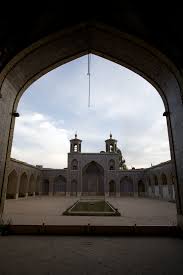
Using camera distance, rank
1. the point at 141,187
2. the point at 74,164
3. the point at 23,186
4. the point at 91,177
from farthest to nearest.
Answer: the point at 91,177 → the point at 74,164 → the point at 141,187 → the point at 23,186

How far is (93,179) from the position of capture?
3297 centimetres

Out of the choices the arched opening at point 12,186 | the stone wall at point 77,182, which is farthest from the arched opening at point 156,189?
the arched opening at point 12,186

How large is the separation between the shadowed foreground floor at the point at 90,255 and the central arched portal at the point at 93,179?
27395mm

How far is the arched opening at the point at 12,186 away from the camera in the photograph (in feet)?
74.1

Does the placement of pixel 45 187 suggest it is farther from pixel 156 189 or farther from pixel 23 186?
pixel 156 189

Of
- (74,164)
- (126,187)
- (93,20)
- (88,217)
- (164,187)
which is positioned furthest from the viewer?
(74,164)

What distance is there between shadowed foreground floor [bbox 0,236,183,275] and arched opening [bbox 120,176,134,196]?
27157mm

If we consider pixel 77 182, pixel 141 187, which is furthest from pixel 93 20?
pixel 141 187

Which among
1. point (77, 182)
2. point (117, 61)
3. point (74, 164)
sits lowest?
point (77, 182)

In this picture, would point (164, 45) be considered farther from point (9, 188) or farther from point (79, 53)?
point (9, 188)

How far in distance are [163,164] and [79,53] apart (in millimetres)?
19201

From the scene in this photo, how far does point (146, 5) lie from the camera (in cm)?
530

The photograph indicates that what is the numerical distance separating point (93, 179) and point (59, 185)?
6.15 meters

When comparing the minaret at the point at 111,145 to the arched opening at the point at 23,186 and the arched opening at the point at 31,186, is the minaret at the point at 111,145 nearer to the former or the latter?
the arched opening at the point at 31,186
